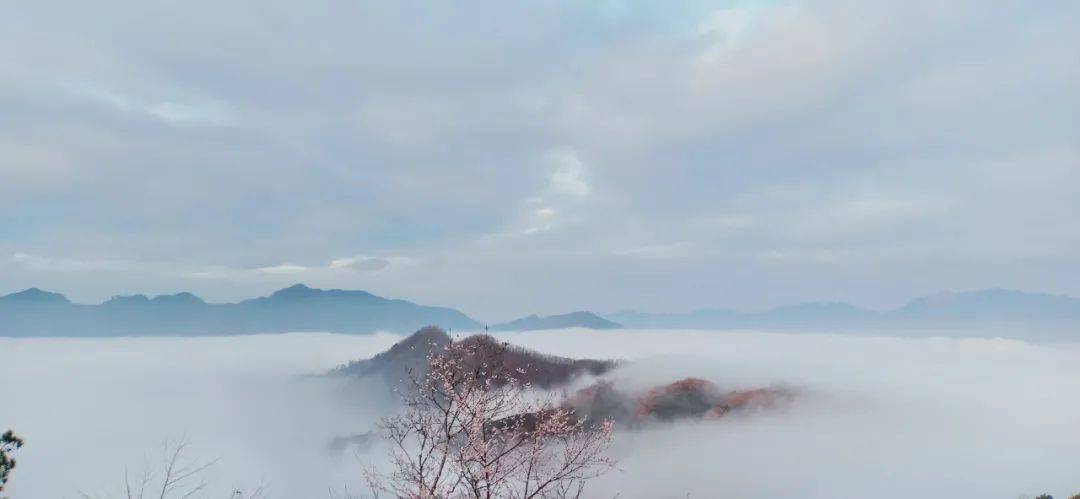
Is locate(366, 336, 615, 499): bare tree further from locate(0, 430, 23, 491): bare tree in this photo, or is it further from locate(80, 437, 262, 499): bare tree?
locate(0, 430, 23, 491): bare tree

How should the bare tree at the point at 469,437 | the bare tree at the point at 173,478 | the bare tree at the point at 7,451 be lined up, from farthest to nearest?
the bare tree at the point at 7,451 < the bare tree at the point at 173,478 < the bare tree at the point at 469,437

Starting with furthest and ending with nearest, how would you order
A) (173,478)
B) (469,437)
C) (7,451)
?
1. (173,478)
2. (7,451)
3. (469,437)

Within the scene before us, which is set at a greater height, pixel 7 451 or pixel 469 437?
pixel 469 437

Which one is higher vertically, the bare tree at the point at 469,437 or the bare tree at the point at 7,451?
the bare tree at the point at 469,437

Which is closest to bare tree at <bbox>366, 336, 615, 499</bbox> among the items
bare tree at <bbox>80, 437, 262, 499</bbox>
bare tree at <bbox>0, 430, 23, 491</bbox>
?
bare tree at <bbox>80, 437, 262, 499</bbox>

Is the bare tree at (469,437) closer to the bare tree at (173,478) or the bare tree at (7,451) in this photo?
the bare tree at (173,478)

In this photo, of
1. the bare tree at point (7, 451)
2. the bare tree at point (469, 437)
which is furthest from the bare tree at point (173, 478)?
the bare tree at point (469, 437)

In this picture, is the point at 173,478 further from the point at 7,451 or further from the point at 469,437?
the point at 469,437

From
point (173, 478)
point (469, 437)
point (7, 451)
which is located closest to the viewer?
point (469, 437)

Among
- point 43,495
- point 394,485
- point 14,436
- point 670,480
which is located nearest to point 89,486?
point 43,495

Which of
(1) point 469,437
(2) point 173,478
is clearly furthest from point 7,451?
(1) point 469,437

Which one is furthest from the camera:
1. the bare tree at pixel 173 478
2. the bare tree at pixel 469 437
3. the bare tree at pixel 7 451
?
the bare tree at pixel 7 451
